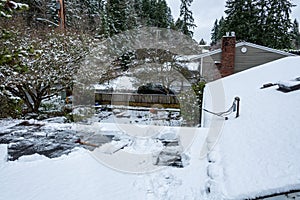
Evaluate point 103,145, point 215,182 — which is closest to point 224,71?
point 103,145

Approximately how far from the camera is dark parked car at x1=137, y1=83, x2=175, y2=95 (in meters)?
10.8

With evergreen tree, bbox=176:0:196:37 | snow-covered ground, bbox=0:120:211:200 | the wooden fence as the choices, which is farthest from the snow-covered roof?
evergreen tree, bbox=176:0:196:37

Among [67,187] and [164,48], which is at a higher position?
[164,48]

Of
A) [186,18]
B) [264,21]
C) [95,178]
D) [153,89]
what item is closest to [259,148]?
[95,178]

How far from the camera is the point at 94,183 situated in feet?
10.5

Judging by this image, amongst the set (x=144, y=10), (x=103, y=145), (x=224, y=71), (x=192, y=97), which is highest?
(x=144, y=10)

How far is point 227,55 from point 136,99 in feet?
15.5

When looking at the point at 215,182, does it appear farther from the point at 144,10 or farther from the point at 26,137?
the point at 144,10

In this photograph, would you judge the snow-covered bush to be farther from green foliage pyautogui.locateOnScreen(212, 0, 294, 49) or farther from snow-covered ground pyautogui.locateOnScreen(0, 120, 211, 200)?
green foliage pyautogui.locateOnScreen(212, 0, 294, 49)

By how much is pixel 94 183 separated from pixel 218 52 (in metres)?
8.96

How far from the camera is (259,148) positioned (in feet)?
8.23

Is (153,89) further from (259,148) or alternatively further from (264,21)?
(264,21)

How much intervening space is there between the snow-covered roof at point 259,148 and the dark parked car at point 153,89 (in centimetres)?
664

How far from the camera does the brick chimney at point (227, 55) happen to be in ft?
32.4
